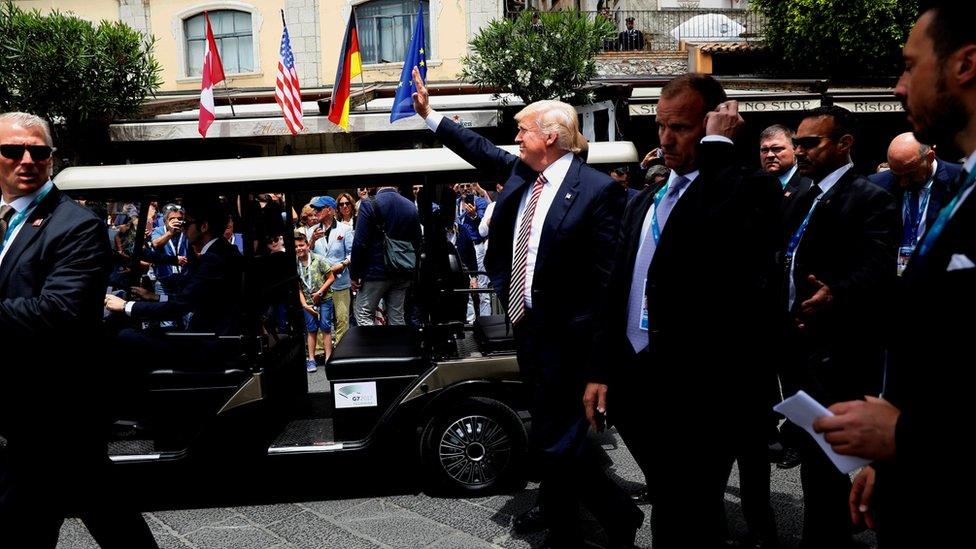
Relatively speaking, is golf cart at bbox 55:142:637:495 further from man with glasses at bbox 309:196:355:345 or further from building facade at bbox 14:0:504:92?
building facade at bbox 14:0:504:92

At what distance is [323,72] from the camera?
17.9 metres

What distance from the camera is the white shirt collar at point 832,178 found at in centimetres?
381

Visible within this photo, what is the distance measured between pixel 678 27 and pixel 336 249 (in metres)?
12.7

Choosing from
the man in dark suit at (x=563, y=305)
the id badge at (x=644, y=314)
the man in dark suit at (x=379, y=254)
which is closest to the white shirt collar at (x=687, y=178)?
the id badge at (x=644, y=314)

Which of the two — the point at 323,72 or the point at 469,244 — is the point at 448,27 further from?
the point at 469,244

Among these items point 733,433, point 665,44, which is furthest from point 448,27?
point 733,433

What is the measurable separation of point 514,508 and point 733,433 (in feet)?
6.72

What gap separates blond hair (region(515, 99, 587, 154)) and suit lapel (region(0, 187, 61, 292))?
2.03 metres

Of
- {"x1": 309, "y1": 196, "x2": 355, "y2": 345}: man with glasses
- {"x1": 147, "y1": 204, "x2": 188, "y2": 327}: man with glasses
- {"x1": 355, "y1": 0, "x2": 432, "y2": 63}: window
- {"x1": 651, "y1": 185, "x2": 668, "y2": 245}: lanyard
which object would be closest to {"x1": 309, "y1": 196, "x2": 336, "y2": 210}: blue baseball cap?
{"x1": 309, "y1": 196, "x2": 355, "y2": 345}: man with glasses

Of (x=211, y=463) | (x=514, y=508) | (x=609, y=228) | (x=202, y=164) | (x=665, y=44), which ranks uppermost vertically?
(x=665, y=44)

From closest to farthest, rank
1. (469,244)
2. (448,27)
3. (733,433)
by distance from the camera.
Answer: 1. (733,433)
2. (469,244)
3. (448,27)

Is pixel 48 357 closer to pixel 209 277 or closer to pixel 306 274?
pixel 209 277

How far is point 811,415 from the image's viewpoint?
67.8 inches

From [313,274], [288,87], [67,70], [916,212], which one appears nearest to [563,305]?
[916,212]
